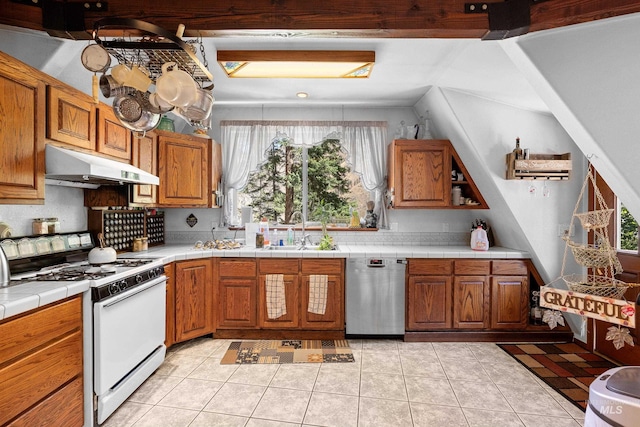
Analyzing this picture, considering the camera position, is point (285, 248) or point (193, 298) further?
point (285, 248)

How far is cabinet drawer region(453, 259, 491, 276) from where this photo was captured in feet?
11.8

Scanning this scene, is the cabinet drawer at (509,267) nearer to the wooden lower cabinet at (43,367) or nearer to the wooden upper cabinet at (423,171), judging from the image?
the wooden upper cabinet at (423,171)

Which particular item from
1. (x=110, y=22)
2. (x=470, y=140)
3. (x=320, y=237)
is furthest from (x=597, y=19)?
(x=320, y=237)

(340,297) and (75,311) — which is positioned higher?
(75,311)

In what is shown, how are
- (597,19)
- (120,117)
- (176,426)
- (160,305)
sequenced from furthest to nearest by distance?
(160,305), (176,426), (120,117), (597,19)

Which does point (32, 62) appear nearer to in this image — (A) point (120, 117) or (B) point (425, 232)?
(A) point (120, 117)

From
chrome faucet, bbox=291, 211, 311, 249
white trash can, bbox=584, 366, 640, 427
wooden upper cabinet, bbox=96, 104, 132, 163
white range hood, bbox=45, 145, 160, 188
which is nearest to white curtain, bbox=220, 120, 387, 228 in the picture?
chrome faucet, bbox=291, 211, 311, 249

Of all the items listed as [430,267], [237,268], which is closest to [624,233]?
[430,267]

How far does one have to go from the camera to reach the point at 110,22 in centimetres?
150

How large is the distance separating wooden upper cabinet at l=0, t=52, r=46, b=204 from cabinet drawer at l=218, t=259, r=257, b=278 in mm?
1694

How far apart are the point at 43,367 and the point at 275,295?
2.02m

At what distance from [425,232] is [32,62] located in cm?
385

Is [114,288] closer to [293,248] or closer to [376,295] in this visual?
[293,248]

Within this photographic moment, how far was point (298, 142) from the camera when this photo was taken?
431 cm
